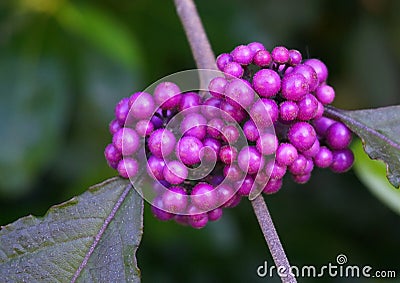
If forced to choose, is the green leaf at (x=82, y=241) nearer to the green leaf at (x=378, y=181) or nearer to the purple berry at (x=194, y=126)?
the purple berry at (x=194, y=126)

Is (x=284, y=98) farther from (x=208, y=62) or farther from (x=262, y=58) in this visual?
(x=208, y=62)

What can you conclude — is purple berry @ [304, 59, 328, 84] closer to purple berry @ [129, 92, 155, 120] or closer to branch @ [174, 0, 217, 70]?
branch @ [174, 0, 217, 70]

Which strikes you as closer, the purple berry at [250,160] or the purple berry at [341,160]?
the purple berry at [250,160]

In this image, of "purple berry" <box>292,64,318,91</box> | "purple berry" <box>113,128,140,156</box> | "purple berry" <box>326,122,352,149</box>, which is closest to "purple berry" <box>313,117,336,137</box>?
"purple berry" <box>326,122,352,149</box>

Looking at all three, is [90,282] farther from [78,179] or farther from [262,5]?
[262,5]

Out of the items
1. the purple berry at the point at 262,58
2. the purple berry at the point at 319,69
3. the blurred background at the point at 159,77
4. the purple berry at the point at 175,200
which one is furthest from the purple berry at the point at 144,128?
the blurred background at the point at 159,77

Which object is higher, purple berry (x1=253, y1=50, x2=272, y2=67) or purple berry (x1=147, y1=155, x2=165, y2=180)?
purple berry (x1=253, y1=50, x2=272, y2=67)

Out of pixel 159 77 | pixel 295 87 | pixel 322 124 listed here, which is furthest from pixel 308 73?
Result: pixel 159 77
